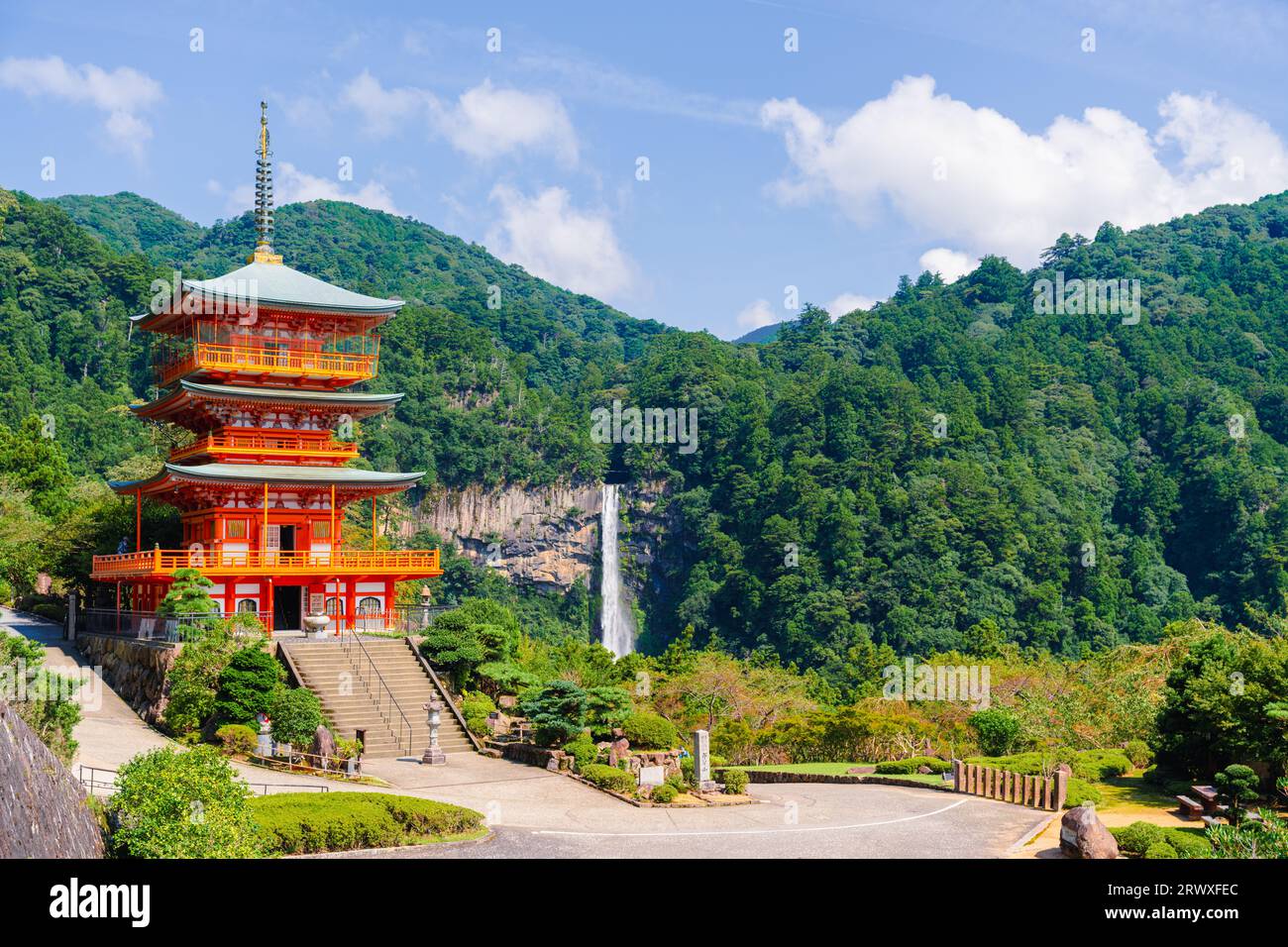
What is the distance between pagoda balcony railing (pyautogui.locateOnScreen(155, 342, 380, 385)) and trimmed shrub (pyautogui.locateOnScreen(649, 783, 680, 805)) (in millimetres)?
16201

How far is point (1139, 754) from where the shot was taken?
27047mm

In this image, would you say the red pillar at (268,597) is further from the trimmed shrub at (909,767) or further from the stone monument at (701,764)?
the trimmed shrub at (909,767)

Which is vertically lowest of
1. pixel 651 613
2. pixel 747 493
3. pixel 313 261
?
pixel 651 613

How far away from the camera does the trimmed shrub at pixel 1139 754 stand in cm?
2673

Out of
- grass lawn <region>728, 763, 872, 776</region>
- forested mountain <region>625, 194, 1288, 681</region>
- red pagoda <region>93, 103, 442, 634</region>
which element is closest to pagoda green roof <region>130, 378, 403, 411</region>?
red pagoda <region>93, 103, 442, 634</region>

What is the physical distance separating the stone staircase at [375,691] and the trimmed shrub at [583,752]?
10.1ft

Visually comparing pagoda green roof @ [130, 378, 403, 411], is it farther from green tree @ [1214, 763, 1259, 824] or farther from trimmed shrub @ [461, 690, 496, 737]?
green tree @ [1214, 763, 1259, 824]

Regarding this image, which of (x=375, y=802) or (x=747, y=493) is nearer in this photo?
(x=375, y=802)

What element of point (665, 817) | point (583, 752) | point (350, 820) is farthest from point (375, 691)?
point (350, 820)

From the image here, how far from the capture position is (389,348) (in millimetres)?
93312

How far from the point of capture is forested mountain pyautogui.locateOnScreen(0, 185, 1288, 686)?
8069cm
